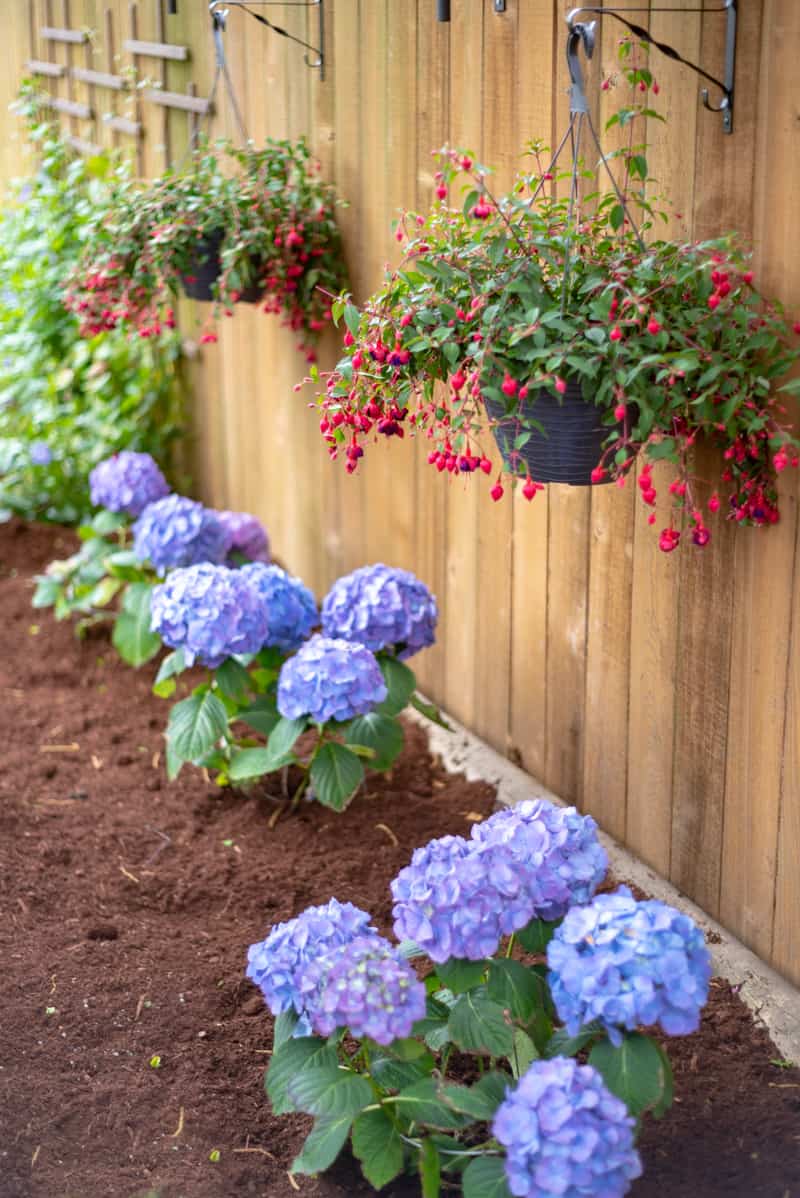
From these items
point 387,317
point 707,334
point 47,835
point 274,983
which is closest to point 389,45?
point 387,317

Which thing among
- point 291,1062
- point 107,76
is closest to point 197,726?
point 291,1062

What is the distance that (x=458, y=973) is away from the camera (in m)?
1.98

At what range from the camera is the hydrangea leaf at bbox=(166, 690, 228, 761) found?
2996 mm

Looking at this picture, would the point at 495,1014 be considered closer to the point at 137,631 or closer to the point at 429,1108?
the point at 429,1108

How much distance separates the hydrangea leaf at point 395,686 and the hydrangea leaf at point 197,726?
336 mm

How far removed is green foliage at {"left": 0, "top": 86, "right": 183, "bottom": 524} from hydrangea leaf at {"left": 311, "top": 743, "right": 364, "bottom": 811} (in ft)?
6.35

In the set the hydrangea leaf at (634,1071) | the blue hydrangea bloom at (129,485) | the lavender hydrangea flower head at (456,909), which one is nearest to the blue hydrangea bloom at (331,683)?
the lavender hydrangea flower head at (456,909)

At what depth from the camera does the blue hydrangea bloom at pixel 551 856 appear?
2033 millimetres

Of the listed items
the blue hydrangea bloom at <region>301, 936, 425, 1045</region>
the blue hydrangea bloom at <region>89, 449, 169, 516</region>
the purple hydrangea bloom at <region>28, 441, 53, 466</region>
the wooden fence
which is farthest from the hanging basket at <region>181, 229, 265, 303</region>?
the blue hydrangea bloom at <region>301, 936, 425, 1045</region>

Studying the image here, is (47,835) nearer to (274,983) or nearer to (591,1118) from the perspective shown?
(274,983)

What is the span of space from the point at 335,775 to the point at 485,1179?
3.79 feet

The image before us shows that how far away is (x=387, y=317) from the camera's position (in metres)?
2.29

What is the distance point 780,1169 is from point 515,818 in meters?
0.61

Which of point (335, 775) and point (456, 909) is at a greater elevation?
point (456, 909)
